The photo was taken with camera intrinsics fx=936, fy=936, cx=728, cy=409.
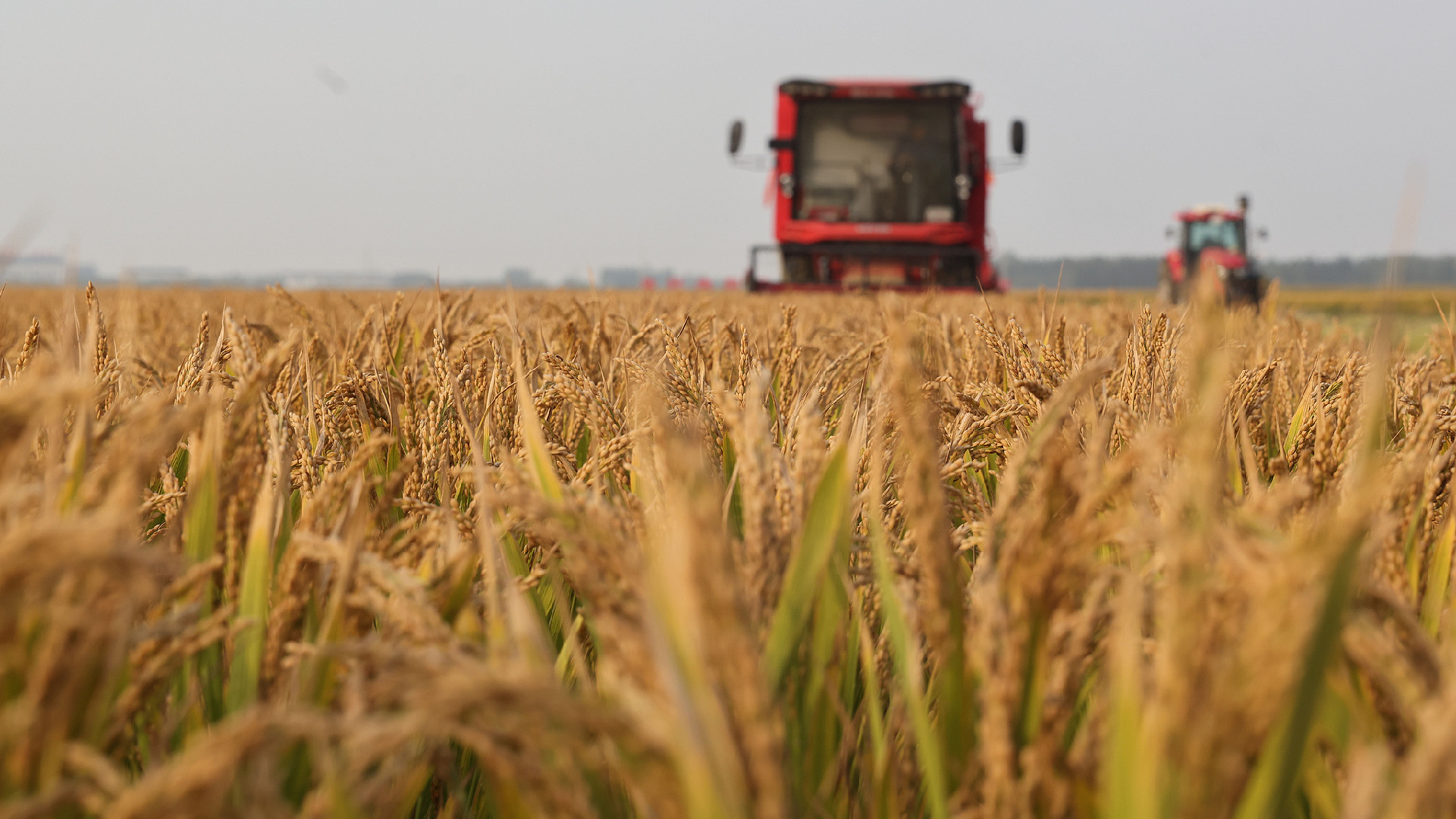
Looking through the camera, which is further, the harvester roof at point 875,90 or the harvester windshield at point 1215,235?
the harvester windshield at point 1215,235

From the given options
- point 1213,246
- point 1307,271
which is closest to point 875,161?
point 1213,246

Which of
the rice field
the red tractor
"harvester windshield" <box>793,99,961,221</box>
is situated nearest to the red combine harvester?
"harvester windshield" <box>793,99,961,221</box>

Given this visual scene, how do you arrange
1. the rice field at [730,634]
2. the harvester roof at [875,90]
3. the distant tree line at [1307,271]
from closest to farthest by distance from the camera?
1. the rice field at [730,634]
2. the harvester roof at [875,90]
3. the distant tree line at [1307,271]

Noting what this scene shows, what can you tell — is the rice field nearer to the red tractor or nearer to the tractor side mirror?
the tractor side mirror

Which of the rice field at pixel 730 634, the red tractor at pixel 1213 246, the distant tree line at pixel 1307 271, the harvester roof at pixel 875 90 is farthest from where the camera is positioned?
the distant tree line at pixel 1307 271

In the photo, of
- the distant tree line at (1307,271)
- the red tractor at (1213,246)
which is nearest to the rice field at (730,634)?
the red tractor at (1213,246)

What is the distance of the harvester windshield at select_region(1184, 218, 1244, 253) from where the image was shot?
731 inches

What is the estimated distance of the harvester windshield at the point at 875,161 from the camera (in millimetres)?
11328

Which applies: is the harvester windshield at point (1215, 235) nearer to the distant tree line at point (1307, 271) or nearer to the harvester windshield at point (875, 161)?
the harvester windshield at point (875, 161)

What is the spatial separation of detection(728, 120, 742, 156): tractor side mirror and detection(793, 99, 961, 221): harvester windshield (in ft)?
2.67

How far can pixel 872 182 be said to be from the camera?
37.9 feet

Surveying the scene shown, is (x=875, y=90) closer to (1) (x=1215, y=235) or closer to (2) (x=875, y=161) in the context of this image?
(2) (x=875, y=161)

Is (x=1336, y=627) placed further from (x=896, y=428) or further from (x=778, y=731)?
(x=896, y=428)

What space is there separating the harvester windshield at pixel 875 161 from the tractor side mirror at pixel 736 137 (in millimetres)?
813
